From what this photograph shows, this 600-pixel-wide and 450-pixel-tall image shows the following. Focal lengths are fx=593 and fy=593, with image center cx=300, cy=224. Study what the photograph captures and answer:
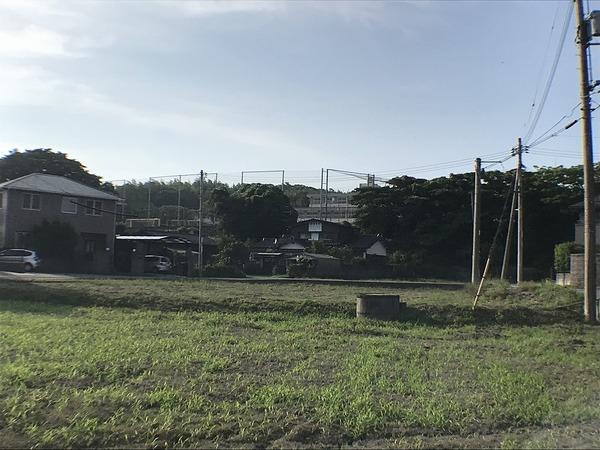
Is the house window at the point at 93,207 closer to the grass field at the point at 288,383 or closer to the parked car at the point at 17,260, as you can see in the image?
the parked car at the point at 17,260

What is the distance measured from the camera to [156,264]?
167 feet

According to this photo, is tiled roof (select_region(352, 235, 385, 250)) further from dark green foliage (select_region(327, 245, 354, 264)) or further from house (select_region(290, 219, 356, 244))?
house (select_region(290, 219, 356, 244))

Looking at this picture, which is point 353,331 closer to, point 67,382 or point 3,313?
point 67,382

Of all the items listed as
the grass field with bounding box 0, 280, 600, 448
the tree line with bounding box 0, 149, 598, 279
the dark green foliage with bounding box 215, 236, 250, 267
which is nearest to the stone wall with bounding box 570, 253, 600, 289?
the grass field with bounding box 0, 280, 600, 448

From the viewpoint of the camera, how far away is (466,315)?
17.7 m

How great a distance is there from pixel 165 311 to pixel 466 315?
29.6 ft

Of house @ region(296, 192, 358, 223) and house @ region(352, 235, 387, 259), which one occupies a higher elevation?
house @ region(296, 192, 358, 223)

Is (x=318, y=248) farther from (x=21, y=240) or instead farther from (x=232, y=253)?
(x=21, y=240)

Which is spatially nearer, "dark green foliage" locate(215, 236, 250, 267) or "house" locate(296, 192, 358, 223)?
"dark green foliage" locate(215, 236, 250, 267)

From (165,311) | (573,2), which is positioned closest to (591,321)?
(573,2)

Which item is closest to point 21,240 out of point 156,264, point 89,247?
point 89,247

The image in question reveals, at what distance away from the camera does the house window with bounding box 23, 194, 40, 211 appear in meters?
45.4

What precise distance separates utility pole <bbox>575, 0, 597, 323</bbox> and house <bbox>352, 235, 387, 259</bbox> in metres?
40.4

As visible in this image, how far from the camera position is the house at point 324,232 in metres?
65.9
